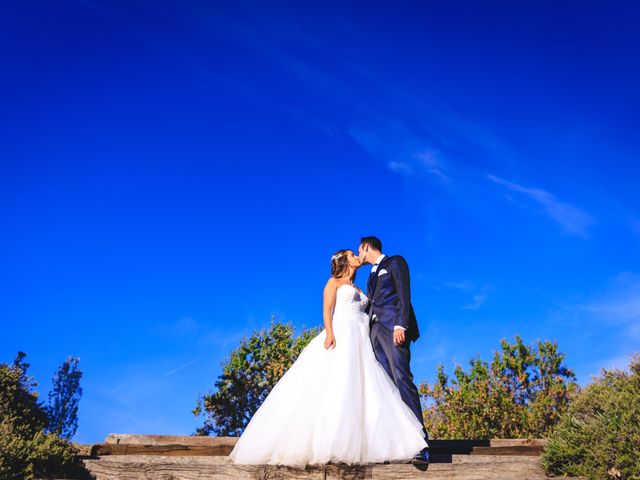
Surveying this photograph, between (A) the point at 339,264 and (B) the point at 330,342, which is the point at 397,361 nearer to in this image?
(B) the point at 330,342

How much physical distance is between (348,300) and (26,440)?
5053mm

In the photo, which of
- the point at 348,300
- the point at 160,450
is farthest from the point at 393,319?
the point at 160,450

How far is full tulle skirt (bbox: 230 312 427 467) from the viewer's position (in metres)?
7.05

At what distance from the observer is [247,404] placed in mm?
23328

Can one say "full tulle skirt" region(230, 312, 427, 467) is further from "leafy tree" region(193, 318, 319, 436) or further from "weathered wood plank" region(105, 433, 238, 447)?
"leafy tree" region(193, 318, 319, 436)

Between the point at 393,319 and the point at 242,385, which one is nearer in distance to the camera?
the point at 393,319

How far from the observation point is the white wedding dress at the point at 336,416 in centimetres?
706

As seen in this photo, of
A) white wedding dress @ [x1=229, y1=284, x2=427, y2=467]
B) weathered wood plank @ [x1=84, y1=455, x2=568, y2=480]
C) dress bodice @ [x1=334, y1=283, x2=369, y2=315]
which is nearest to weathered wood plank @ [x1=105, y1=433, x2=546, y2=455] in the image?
weathered wood plank @ [x1=84, y1=455, x2=568, y2=480]

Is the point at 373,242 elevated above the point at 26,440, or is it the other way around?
the point at 373,242

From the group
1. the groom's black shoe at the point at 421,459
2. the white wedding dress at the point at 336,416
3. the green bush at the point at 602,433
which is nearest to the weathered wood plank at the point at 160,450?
the white wedding dress at the point at 336,416

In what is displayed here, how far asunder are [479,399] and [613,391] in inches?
723

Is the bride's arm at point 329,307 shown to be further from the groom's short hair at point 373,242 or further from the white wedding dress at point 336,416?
the groom's short hair at point 373,242

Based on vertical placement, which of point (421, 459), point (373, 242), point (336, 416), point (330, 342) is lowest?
point (421, 459)

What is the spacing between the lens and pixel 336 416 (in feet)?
23.7
